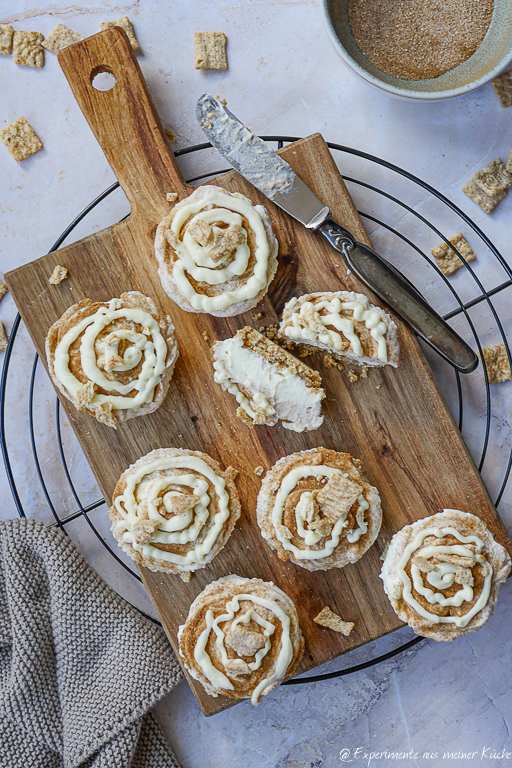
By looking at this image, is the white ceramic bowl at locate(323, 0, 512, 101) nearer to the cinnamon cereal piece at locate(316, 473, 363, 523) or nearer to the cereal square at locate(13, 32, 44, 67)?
the cereal square at locate(13, 32, 44, 67)

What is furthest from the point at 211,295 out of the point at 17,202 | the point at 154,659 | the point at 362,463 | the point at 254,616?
the point at 154,659

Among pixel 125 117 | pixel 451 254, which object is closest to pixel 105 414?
pixel 125 117

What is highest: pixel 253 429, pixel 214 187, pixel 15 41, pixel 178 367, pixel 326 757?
pixel 15 41

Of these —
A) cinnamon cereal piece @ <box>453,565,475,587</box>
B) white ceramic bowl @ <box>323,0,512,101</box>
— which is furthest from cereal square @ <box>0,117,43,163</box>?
cinnamon cereal piece @ <box>453,565,475,587</box>

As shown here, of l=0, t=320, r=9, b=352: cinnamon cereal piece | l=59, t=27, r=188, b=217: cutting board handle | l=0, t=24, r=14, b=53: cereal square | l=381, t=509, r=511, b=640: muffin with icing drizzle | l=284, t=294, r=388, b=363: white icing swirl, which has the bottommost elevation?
l=381, t=509, r=511, b=640: muffin with icing drizzle

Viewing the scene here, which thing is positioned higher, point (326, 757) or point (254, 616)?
point (254, 616)

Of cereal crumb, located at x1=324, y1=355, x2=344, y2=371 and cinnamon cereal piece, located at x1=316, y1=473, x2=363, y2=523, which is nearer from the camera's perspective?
cinnamon cereal piece, located at x1=316, y1=473, x2=363, y2=523

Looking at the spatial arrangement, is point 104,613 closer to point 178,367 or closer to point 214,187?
point 178,367
